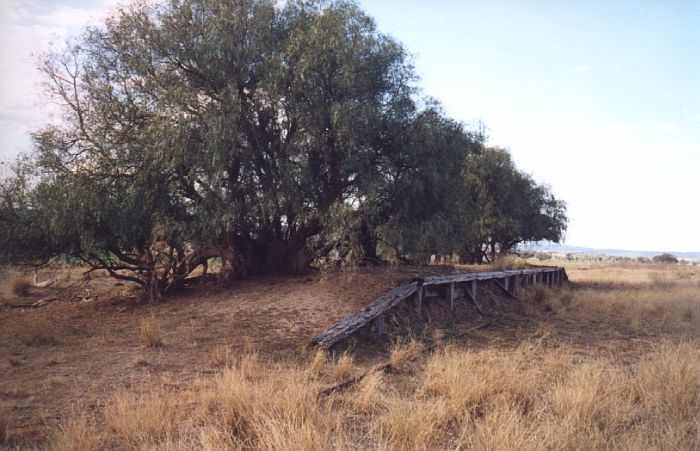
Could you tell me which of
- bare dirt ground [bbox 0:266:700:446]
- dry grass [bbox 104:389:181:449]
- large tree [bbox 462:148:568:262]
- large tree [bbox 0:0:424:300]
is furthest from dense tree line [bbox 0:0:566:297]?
large tree [bbox 462:148:568:262]

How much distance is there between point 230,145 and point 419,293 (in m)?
6.37

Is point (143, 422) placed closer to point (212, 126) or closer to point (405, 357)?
point (405, 357)

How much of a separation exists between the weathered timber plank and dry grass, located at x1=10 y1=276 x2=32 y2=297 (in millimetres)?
13575

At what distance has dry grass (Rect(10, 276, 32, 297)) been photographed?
18.0 m

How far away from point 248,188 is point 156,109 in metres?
3.21

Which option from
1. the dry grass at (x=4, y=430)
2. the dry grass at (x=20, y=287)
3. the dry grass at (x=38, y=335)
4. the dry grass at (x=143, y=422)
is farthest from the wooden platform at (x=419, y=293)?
the dry grass at (x=20, y=287)

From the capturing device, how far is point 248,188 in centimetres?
1362

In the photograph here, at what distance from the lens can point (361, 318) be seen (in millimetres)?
10938

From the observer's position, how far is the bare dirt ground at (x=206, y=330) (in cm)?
746

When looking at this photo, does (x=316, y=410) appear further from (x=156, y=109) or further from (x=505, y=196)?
(x=505, y=196)

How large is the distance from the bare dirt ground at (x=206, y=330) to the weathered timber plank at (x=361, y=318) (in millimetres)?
445

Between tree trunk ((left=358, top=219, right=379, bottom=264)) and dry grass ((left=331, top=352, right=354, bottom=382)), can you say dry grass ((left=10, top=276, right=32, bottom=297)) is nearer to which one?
tree trunk ((left=358, top=219, right=379, bottom=264))

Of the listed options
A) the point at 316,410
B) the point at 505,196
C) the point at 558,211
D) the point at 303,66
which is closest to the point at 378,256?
the point at 303,66

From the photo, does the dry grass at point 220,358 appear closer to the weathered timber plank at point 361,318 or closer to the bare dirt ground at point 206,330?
the bare dirt ground at point 206,330
